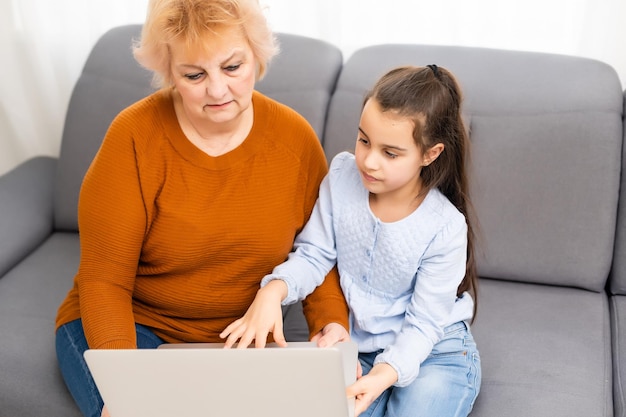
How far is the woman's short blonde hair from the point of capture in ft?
4.44

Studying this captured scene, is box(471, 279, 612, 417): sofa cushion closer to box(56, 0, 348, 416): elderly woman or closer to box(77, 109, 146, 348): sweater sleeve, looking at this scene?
box(56, 0, 348, 416): elderly woman

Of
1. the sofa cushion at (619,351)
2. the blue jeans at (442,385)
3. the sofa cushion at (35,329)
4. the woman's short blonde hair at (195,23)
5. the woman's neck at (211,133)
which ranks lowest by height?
the sofa cushion at (619,351)

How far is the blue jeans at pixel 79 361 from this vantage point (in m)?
1.49

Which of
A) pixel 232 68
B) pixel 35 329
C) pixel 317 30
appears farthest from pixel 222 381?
pixel 317 30

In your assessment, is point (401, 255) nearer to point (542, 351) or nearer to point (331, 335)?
point (331, 335)

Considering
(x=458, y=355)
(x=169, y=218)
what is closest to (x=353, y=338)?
(x=458, y=355)

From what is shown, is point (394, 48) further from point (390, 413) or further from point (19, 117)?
point (19, 117)

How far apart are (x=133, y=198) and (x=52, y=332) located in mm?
486

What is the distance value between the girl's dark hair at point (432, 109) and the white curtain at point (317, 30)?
54 cm

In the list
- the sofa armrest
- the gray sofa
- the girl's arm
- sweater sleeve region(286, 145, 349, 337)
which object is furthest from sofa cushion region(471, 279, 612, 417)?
the sofa armrest

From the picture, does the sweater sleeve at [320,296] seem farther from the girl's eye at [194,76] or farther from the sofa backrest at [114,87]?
the sofa backrest at [114,87]

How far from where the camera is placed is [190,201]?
1520 millimetres

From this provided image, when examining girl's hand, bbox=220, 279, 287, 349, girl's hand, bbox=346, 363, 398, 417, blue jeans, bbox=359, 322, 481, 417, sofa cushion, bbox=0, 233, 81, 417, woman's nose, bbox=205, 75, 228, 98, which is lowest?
sofa cushion, bbox=0, 233, 81, 417

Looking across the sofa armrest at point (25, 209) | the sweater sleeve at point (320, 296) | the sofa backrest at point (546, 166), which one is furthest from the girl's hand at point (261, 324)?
the sofa armrest at point (25, 209)
